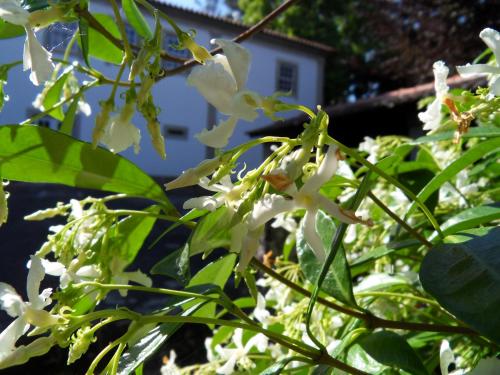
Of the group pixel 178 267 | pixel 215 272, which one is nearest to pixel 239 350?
pixel 215 272

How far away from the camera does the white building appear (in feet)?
25.8

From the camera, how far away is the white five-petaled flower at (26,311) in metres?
0.36

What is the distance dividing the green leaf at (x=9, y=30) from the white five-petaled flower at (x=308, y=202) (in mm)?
329

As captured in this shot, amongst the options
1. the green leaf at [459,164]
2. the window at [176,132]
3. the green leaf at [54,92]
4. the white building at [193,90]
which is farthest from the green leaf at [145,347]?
the window at [176,132]

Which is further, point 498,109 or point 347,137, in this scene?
point 347,137

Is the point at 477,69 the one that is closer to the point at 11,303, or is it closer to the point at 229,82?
the point at 229,82

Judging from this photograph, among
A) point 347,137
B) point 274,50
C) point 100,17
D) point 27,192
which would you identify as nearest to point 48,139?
point 100,17

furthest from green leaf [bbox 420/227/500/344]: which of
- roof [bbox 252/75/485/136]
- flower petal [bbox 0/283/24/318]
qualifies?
roof [bbox 252/75/485/136]

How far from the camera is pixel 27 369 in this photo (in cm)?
222

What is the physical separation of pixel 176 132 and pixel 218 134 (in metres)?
9.46

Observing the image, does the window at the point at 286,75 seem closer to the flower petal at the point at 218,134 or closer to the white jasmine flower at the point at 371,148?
the white jasmine flower at the point at 371,148

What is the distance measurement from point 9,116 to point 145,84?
8.42 m

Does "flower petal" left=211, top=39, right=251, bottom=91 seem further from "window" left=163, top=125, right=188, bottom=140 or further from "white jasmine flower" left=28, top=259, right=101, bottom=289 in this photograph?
"window" left=163, top=125, right=188, bottom=140

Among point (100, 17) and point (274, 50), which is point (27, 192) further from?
point (100, 17)
